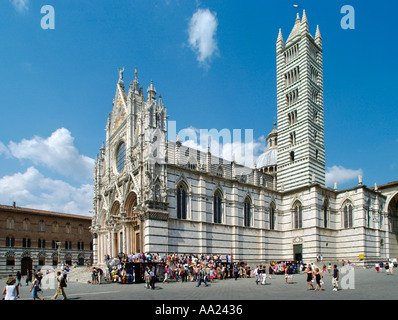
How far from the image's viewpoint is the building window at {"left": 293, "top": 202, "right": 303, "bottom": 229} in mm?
42000

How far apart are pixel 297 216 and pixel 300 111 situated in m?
12.1

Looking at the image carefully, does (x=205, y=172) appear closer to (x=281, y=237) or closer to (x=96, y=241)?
(x=281, y=237)

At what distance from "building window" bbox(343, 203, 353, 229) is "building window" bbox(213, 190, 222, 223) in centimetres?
1531

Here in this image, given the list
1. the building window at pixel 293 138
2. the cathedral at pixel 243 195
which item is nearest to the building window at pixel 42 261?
the cathedral at pixel 243 195

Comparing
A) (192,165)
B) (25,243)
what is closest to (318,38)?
(192,165)

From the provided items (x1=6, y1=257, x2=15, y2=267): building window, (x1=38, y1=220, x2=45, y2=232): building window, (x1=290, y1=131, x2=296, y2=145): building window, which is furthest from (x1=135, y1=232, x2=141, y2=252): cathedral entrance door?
(x1=38, y1=220, x2=45, y2=232): building window

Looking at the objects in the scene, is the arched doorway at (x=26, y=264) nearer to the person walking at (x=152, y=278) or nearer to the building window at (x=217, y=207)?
the building window at (x=217, y=207)

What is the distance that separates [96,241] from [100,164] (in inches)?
366

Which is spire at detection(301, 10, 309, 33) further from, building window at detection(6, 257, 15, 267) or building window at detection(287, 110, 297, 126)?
building window at detection(6, 257, 15, 267)

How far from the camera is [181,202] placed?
34281 millimetres

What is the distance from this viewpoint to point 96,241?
45.1 metres

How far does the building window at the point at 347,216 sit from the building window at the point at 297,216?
16.9 feet
